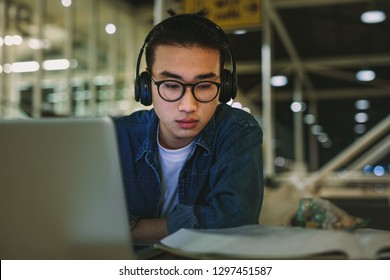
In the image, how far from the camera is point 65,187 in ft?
1.99

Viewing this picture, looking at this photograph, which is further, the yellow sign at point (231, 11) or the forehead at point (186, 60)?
the yellow sign at point (231, 11)

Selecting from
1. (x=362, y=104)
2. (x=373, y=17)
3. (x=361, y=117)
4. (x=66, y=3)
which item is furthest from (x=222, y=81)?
(x=361, y=117)

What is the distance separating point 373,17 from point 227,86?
576 centimetres

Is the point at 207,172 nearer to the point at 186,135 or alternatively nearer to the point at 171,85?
the point at 186,135

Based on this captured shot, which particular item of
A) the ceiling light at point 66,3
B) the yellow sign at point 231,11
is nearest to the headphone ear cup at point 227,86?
the yellow sign at point 231,11

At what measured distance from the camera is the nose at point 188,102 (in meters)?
1.02

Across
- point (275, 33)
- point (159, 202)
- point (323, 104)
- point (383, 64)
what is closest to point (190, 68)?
point (159, 202)

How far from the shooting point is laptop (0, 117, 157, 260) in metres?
0.59

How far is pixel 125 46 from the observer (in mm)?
6223

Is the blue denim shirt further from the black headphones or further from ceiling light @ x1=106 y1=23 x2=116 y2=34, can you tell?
ceiling light @ x1=106 y1=23 x2=116 y2=34

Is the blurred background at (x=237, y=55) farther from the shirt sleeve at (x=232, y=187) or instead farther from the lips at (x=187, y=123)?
the lips at (x=187, y=123)

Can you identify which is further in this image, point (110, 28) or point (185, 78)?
point (110, 28)

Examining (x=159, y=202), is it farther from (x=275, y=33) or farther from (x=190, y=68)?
(x=275, y=33)

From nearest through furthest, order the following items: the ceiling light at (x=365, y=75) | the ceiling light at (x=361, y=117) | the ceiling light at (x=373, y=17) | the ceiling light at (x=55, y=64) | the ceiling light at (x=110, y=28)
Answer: the ceiling light at (x=55, y=64)
the ceiling light at (x=110, y=28)
the ceiling light at (x=373, y=17)
the ceiling light at (x=365, y=75)
the ceiling light at (x=361, y=117)
